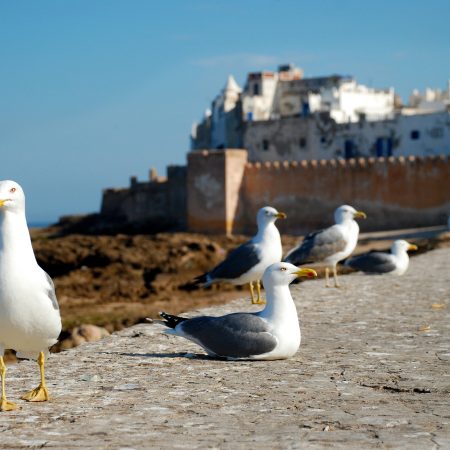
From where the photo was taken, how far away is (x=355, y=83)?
189 feet

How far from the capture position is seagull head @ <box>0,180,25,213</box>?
15.2 ft

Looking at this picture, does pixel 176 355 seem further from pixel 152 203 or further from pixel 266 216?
pixel 152 203

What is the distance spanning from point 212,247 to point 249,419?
2267 centimetres

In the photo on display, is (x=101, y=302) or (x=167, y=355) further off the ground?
(x=167, y=355)

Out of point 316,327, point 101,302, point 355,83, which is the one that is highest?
point 355,83

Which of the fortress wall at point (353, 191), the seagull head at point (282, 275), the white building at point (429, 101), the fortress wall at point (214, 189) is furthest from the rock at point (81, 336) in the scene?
the white building at point (429, 101)

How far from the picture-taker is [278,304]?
20.1ft

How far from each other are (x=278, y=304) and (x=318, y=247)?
520 cm

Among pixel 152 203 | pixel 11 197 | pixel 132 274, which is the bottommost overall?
pixel 132 274

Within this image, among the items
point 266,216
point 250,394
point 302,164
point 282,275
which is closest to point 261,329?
point 282,275

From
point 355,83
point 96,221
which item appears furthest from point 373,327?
point 355,83

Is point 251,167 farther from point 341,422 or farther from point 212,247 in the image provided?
point 341,422

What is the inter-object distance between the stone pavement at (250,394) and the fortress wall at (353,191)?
25.7 metres

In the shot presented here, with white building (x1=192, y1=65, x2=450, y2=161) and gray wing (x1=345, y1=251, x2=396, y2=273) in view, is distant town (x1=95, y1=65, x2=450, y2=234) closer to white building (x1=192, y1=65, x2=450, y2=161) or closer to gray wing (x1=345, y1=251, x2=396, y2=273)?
white building (x1=192, y1=65, x2=450, y2=161)
